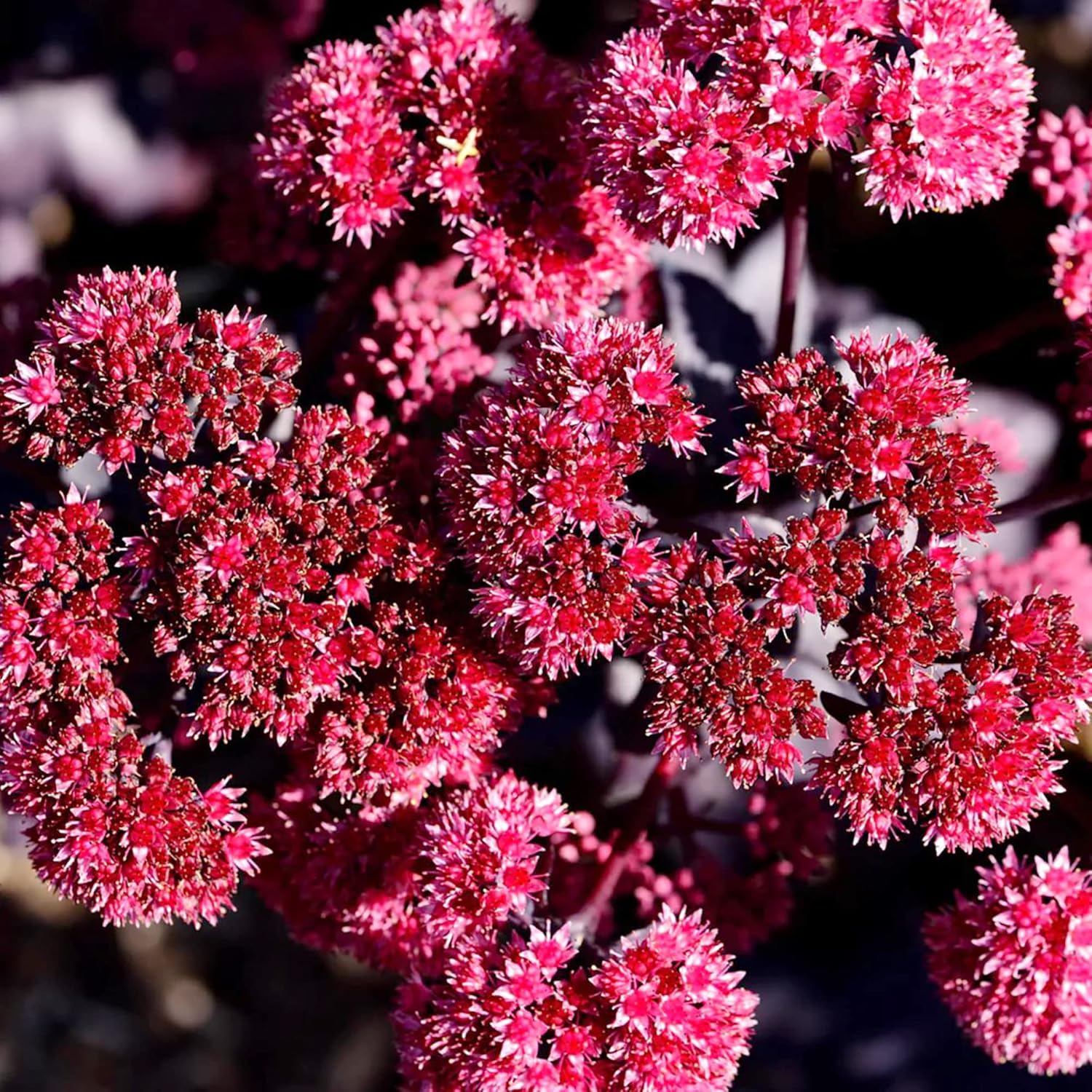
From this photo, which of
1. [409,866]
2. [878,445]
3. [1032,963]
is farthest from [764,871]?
[878,445]

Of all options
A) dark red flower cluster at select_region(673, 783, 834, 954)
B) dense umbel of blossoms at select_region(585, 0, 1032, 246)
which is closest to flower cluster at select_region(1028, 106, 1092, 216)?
dense umbel of blossoms at select_region(585, 0, 1032, 246)

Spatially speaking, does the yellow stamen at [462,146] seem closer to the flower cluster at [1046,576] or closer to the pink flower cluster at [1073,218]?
the pink flower cluster at [1073,218]

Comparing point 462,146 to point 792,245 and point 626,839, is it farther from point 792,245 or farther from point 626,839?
point 626,839

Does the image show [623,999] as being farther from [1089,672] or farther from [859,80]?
[859,80]

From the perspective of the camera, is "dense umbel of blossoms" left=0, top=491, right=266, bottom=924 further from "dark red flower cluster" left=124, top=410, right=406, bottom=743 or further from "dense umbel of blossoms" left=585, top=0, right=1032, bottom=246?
"dense umbel of blossoms" left=585, top=0, right=1032, bottom=246

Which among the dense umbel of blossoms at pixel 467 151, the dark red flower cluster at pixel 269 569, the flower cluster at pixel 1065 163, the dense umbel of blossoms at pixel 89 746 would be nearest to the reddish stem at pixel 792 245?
the dense umbel of blossoms at pixel 467 151

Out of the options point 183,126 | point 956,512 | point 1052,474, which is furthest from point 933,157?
point 183,126
